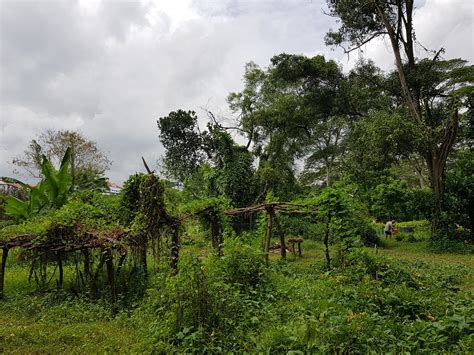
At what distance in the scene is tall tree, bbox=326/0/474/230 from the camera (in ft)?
50.6

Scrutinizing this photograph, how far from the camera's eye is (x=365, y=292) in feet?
19.8

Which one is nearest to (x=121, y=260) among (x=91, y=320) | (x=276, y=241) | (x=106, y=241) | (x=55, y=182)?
(x=106, y=241)

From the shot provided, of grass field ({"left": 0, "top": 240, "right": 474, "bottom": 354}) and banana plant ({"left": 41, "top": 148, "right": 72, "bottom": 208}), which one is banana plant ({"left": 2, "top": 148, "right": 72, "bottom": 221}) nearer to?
banana plant ({"left": 41, "top": 148, "right": 72, "bottom": 208})

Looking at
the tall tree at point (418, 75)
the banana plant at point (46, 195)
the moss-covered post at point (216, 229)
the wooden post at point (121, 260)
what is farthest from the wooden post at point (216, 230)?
the tall tree at point (418, 75)

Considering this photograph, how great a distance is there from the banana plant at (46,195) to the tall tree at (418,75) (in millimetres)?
13508

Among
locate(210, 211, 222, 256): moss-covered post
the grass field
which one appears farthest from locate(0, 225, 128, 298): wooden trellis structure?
locate(210, 211, 222, 256): moss-covered post

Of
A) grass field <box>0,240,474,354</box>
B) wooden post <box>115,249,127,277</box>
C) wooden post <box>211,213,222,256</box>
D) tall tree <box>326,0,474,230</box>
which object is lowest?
grass field <box>0,240,474,354</box>

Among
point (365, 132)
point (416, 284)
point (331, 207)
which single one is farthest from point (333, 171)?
point (416, 284)

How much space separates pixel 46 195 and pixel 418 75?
15837mm

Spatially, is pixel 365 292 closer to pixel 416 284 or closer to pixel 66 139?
pixel 416 284

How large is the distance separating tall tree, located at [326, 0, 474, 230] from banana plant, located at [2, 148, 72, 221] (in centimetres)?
1351

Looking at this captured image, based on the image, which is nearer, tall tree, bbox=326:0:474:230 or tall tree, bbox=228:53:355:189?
tall tree, bbox=326:0:474:230

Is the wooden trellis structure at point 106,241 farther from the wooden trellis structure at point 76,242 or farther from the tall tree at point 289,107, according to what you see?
the tall tree at point 289,107

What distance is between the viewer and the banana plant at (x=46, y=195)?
993cm
